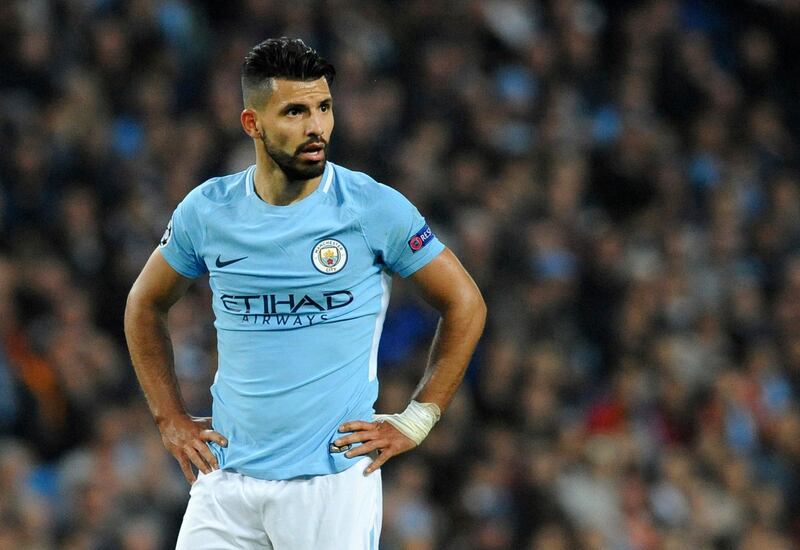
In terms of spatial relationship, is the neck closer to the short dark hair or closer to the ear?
the ear

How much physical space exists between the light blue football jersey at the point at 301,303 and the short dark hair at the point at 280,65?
37 centimetres

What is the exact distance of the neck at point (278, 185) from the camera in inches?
190

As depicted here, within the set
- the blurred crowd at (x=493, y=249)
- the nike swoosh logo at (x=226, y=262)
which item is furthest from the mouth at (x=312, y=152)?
the blurred crowd at (x=493, y=249)

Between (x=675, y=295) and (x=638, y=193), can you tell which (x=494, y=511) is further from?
(x=638, y=193)

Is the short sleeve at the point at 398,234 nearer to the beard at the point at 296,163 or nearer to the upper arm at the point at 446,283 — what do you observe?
the upper arm at the point at 446,283

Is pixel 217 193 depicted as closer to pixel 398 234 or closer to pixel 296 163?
pixel 296 163

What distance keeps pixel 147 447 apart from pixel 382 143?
11.4 feet

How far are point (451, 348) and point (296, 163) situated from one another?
2.79ft

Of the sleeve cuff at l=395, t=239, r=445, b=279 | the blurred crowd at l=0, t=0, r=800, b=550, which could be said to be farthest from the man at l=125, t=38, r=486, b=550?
the blurred crowd at l=0, t=0, r=800, b=550

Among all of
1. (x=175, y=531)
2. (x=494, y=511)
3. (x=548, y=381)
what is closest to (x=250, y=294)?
(x=175, y=531)

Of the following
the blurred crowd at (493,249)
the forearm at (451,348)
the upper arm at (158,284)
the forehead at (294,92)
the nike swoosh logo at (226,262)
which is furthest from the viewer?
the blurred crowd at (493,249)

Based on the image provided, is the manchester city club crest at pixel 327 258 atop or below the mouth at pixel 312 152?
below

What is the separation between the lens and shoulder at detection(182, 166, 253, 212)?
4887mm

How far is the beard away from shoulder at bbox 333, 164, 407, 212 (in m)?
0.11
